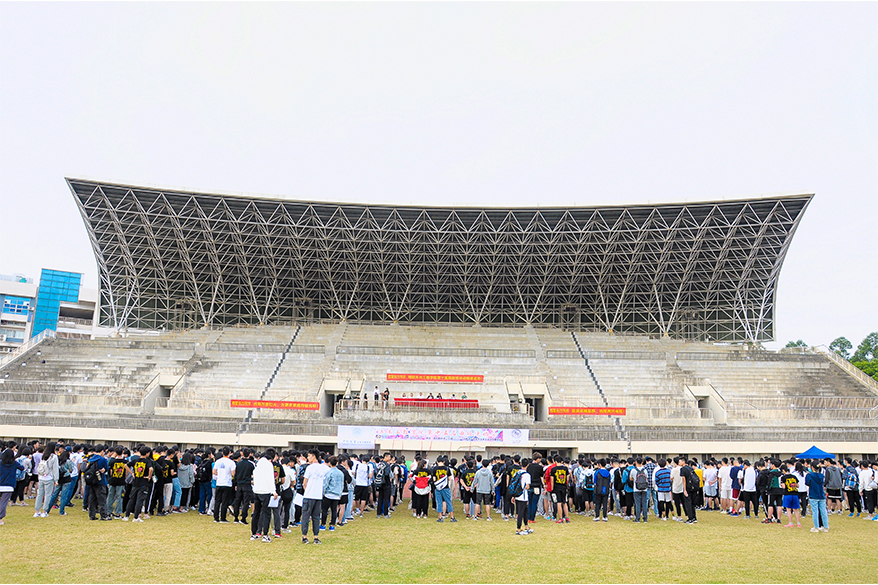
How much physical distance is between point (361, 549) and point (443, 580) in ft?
8.38

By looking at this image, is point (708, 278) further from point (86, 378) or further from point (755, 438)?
point (86, 378)

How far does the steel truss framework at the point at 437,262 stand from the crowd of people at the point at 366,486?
25.3 m

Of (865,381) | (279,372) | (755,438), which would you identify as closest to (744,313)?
(865,381)

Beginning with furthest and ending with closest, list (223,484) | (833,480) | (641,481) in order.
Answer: (833,480) → (641,481) → (223,484)

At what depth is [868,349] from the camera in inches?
3369

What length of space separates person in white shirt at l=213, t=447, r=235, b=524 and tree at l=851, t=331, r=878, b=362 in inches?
3492

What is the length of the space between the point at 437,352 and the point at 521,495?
28503 millimetres

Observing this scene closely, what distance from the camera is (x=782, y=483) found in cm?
1457

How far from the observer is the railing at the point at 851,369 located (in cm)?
3677

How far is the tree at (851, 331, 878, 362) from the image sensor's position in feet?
267

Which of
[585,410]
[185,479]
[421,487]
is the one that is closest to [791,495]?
[421,487]

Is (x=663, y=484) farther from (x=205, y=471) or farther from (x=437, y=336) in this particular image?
(x=437, y=336)

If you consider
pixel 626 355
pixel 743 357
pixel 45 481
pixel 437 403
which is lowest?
pixel 45 481

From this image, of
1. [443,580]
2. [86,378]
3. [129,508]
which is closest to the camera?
→ [443,580]
